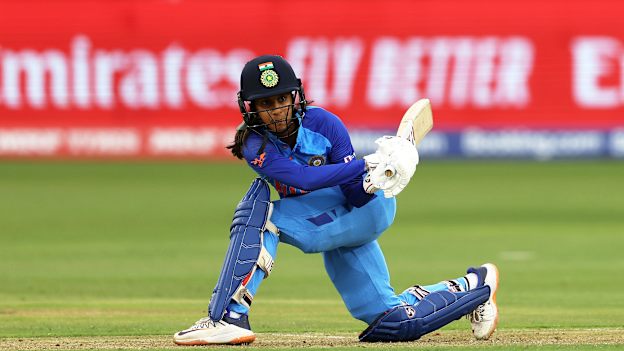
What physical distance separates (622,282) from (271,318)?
11.7 feet

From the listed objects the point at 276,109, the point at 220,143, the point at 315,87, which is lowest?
the point at 220,143

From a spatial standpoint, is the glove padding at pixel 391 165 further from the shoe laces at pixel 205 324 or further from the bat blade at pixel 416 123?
the shoe laces at pixel 205 324

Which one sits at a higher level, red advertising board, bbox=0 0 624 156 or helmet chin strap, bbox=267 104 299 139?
helmet chin strap, bbox=267 104 299 139

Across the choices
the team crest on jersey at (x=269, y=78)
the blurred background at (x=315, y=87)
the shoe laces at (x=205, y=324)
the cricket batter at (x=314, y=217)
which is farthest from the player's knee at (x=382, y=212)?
the blurred background at (x=315, y=87)

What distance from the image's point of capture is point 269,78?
7008 millimetres

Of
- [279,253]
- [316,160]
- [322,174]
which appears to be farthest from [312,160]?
[279,253]

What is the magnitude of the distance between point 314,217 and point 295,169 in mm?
301

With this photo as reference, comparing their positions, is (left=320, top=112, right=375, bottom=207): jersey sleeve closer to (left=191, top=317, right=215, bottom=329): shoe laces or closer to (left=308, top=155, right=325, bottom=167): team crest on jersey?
(left=308, top=155, right=325, bottom=167): team crest on jersey

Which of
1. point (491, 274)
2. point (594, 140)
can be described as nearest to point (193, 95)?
point (594, 140)

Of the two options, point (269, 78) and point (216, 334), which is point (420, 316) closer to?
point (216, 334)

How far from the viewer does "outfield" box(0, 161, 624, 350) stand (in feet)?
27.1

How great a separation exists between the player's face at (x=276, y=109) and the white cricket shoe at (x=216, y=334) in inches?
41.6

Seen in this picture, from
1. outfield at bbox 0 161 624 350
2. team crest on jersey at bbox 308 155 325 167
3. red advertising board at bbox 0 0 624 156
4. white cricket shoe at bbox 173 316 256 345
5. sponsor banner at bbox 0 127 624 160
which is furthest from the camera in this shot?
red advertising board at bbox 0 0 624 156

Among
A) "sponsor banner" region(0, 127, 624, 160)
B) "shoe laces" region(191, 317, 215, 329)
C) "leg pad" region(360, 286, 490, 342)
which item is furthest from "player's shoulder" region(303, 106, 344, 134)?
"sponsor banner" region(0, 127, 624, 160)
